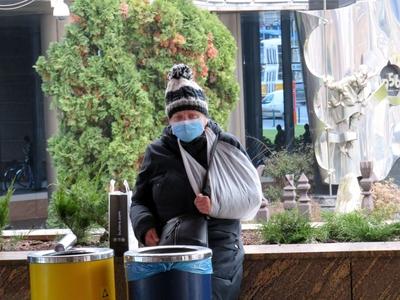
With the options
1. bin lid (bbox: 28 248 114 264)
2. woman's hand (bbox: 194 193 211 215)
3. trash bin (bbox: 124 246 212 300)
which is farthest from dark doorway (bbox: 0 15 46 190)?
trash bin (bbox: 124 246 212 300)

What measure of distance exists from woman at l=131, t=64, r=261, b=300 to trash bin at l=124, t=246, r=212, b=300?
732 millimetres

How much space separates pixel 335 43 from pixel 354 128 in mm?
1314

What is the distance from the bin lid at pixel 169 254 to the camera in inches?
163

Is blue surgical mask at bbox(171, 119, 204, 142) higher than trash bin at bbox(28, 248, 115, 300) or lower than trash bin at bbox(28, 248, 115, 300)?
higher

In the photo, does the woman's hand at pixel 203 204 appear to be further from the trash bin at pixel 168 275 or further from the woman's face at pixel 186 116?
the trash bin at pixel 168 275

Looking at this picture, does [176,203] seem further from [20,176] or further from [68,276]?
[20,176]

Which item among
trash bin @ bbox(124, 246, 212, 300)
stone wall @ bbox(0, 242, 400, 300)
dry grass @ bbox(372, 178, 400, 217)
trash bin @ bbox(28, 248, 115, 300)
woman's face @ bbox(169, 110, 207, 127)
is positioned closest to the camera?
trash bin @ bbox(124, 246, 212, 300)

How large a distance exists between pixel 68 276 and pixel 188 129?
3.52 feet

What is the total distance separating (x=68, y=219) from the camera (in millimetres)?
6527

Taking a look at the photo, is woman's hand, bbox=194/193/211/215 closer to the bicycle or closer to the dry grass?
the dry grass

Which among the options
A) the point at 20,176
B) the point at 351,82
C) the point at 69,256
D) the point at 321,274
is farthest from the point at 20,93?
the point at 69,256

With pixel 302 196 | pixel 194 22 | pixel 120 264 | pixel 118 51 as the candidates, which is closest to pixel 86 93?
pixel 118 51

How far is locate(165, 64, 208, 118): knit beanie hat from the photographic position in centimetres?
501

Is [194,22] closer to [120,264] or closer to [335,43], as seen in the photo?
[335,43]
